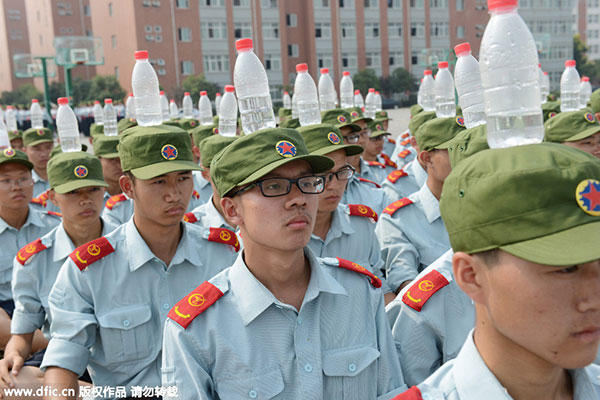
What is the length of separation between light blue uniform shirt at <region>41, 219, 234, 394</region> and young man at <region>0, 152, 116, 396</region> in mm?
511

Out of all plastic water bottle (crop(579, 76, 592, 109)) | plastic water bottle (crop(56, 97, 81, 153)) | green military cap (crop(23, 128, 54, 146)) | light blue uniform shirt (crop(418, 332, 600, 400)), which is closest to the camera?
light blue uniform shirt (crop(418, 332, 600, 400))

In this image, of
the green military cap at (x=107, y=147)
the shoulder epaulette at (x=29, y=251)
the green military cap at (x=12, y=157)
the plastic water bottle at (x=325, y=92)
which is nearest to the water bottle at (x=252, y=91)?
the shoulder epaulette at (x=29, y=251)

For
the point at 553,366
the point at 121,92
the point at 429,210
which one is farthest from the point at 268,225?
the point at 121,92

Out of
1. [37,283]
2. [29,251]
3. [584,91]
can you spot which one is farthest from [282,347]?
[584,91]

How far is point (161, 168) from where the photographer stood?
9.94 ft

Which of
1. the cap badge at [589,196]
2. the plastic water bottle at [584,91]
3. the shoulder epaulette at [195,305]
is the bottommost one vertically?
the shoulder epaulette at [195,305]

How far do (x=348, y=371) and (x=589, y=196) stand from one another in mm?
1139

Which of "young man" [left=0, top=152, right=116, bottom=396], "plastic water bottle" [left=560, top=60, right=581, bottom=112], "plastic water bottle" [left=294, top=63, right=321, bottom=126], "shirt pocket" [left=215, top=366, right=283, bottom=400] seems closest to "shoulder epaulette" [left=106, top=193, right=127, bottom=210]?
"young man" [left=0, top=152, right=116, bottom=396]

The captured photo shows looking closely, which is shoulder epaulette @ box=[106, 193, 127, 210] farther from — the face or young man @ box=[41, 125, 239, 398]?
young man @ box=[41, 125, 239, 398]

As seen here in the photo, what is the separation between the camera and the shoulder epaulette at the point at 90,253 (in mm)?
2838

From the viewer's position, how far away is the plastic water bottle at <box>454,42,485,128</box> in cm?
316

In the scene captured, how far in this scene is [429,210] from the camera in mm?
3514

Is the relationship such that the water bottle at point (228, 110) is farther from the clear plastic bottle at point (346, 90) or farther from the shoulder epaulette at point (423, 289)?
the shoulder epaulette at point (423, 289)

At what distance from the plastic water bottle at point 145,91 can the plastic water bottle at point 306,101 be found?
0.98m
